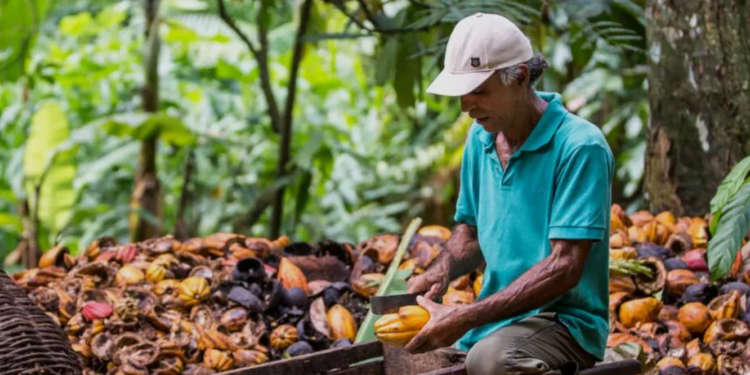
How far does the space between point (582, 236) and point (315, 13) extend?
16.4 ft

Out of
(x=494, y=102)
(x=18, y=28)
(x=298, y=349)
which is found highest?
(x=18, y=28)

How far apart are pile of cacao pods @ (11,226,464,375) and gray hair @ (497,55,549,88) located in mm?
1084

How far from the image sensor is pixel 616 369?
2393mm

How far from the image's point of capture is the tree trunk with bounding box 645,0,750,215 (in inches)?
156

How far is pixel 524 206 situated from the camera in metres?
2.39

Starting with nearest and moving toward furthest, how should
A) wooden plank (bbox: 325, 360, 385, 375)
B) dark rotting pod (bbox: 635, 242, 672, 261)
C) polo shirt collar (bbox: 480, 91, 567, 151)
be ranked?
polo shirt collar (bbox: 480, 91, 567, 151) → wooden plank (bbox: 325, 360, 385, 375) → dark rotting pod (bbox: 635, 242, 672, 261)

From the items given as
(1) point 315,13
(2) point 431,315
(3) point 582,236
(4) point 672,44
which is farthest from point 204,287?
(1) point 315,13

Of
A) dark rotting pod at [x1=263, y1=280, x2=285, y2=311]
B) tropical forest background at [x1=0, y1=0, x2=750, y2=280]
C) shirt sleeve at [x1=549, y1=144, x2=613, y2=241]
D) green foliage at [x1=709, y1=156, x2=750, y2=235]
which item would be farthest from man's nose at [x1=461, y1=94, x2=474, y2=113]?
tropical forest background at [x1=0, y1=0, x2=750, y2=280]

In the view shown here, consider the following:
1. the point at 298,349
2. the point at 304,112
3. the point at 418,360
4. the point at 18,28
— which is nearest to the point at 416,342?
the point at 418,360

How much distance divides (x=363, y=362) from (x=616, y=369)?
28.7 inches

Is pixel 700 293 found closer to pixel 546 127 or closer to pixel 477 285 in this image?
pixel 477 285

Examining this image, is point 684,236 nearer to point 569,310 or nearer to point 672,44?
point 672,44

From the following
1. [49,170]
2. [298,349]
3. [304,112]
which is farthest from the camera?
[304,112]

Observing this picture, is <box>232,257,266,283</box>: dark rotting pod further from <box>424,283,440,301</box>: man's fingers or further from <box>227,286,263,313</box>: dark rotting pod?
<box>424,283,440,301</box>: man's fingers
